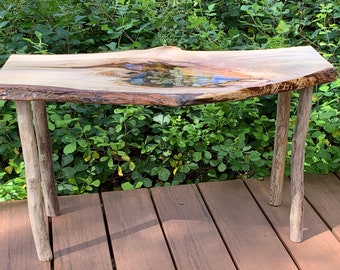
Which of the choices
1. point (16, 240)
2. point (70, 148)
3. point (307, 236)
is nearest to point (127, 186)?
point (70, 148)

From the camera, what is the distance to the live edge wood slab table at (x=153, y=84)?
170 centimetres

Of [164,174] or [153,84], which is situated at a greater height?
[153,84]

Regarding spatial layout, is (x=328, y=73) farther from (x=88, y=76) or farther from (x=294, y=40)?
(x=294, y=40)

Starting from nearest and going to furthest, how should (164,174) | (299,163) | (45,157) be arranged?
(299,163)
(45,157)
(164,174)

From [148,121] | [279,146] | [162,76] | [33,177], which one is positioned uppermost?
[162,76]

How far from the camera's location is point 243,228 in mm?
2260

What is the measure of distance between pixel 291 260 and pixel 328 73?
0.70 metres

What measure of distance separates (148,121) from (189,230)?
0.79 meters

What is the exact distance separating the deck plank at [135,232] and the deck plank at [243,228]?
261mm

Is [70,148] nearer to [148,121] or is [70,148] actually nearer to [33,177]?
[148,121]

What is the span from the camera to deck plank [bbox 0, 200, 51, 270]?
203 centimetres

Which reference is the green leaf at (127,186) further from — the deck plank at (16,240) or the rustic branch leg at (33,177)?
the rustic branch leg at (33,177)

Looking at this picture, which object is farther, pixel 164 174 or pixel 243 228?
pixel 164 174

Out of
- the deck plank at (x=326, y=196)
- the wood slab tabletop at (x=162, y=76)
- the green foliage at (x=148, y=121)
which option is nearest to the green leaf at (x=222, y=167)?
the green foliage at (x=148, y=121)
